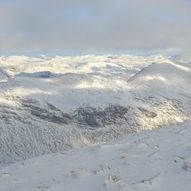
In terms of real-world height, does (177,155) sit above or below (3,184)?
above

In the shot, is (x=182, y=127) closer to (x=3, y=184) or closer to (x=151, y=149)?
(x=151, y=149)

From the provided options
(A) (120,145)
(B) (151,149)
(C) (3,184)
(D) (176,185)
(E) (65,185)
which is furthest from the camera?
(A) (120,145)

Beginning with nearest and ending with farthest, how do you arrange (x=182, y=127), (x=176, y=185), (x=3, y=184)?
(x=176, y=185) < (x=3, y=184) < (x=182, y=127)

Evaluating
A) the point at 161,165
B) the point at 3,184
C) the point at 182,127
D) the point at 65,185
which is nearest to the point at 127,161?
the point at 161,165

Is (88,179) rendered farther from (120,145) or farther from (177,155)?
(120,145)

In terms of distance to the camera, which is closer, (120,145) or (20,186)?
(20,186)

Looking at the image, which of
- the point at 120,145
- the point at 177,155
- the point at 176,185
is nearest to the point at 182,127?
the point at 120,145
